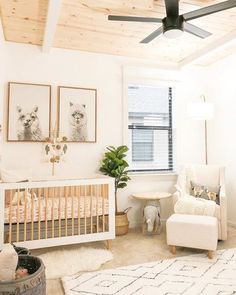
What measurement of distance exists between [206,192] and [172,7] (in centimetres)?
224

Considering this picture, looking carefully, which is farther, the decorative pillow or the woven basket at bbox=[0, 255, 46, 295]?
the decorative pillow

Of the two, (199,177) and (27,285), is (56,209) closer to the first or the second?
(27,285)

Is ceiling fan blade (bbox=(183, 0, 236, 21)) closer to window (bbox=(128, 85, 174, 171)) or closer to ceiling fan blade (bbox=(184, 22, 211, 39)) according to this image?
ceiling fan blade (bbox=(184, 22, 211, 39))

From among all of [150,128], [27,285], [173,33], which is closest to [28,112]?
[150,128]

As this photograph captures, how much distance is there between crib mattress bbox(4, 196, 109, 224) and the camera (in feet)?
8.29

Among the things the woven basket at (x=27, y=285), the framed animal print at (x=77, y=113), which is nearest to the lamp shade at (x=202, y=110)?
the framed animal print at (x=77, y=113)

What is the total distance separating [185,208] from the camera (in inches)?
119

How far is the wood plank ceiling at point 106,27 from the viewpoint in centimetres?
251

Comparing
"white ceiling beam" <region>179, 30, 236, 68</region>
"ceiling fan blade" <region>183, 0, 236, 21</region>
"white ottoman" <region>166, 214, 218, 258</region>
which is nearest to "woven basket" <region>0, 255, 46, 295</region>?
"white ottoman" <region>166, 214, 218, 258</region>

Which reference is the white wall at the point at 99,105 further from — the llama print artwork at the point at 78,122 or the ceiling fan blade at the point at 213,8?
the ceiling fan blade at the point at 213,8

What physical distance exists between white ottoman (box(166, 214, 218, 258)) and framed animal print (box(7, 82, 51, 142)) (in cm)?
200

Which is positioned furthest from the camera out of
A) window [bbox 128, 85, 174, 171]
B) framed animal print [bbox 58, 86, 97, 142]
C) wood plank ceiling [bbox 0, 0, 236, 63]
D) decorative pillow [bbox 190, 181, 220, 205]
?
window [bbox 128, 85, 174, 171]

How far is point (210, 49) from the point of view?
11.3 feet

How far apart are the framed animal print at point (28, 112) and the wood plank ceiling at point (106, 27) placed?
0.63 metres
